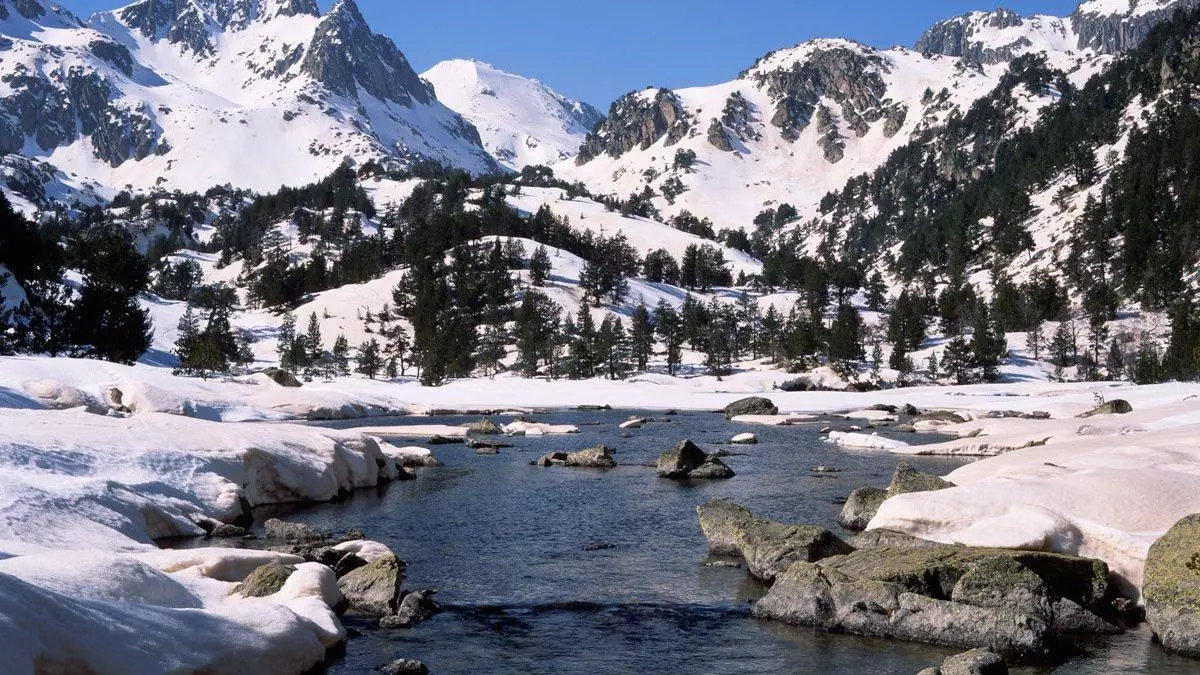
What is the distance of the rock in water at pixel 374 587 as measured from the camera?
2425 centimetres

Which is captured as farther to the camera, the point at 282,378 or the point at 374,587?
the point at 282,378

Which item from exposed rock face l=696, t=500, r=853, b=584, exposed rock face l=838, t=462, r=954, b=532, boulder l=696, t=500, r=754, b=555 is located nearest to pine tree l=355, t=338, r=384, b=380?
exposed rock face l=838, t=462, r=954, b=532

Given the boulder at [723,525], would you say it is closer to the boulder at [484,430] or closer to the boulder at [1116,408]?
the boulder at [484,430]

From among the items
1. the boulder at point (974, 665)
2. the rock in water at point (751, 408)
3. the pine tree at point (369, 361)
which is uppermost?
the pine tree at point (369, 361)

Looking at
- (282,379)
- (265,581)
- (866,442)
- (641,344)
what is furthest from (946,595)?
(641,344)

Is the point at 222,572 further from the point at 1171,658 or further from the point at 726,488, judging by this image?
the point at 726,488

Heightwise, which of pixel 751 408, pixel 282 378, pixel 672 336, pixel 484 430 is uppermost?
pixel 672 336

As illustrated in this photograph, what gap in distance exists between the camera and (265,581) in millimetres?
22469

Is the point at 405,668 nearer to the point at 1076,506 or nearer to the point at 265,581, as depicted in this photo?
the point at 265,581

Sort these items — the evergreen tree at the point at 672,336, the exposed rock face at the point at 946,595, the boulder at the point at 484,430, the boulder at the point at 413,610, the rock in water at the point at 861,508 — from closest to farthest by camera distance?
the exposed rock face at the point at 946,595 < the boulder at the point at 413,610 < the rock in water at the point at 861,508 < the boulder at the point at 484,430 < the evergreen tree at the point at 672,336

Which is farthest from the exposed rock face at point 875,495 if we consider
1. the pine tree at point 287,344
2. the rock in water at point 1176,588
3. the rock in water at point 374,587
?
the pine tree at point 287,344

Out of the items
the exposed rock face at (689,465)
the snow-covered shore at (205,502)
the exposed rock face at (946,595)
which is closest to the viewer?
the snow-covered shore at (205,502)

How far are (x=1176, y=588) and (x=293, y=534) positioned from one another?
2521 cm

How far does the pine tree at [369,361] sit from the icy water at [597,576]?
372ft
